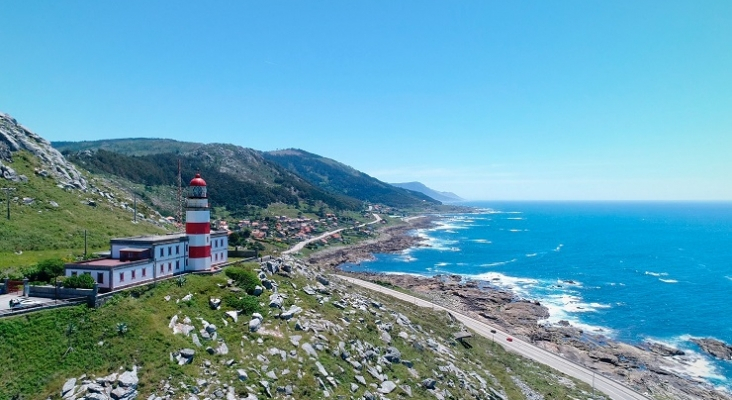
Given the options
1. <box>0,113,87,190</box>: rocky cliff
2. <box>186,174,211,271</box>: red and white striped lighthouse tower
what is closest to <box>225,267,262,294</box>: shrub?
<box>186,174,211,271</box>: red and white striped lighthouse tower

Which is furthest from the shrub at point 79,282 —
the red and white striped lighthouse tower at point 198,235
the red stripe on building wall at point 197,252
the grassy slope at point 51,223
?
the grassy slope at point 51,223

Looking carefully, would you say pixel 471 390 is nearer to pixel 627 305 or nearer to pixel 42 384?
pixel 42 384

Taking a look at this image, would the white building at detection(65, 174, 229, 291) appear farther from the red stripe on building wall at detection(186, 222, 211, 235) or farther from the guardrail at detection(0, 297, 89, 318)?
the guardrail at detection(0, 297, 89, 318)

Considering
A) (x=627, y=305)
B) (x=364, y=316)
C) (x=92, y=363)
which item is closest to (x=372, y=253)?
(x=627, y=305)

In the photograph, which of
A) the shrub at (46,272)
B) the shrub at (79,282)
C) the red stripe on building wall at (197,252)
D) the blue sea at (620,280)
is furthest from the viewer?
the blue sea at (620,280)

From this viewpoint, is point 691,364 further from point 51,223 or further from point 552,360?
point 51,223

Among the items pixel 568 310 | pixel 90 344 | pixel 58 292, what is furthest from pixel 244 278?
pixel 568 310

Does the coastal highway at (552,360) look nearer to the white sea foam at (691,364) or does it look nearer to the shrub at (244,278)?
the white sea foam at (691,364)
